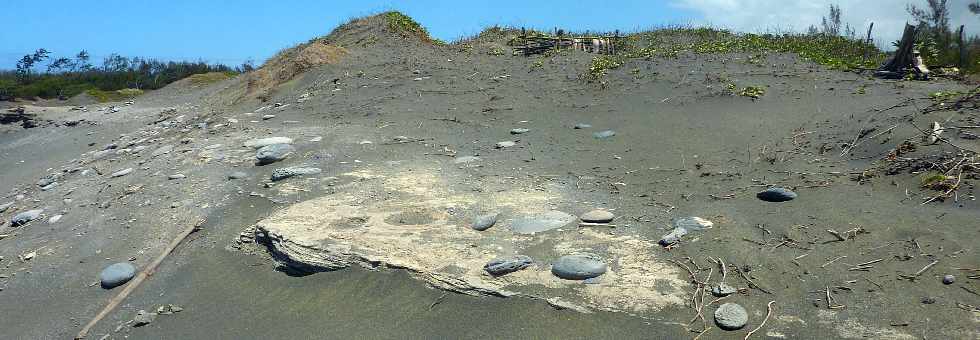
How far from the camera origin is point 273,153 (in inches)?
253

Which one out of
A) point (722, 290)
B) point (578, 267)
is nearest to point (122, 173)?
point (578, 267)

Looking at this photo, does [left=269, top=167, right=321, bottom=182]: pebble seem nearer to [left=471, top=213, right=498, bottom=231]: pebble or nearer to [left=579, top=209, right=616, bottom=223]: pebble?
[left=471, top=213, right=498, bottom=231]: pebble

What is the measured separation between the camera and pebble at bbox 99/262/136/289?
4.49 m

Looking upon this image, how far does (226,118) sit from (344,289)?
6747 mm

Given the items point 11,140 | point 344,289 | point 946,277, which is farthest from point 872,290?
point 11,140

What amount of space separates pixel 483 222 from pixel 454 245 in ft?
1.21

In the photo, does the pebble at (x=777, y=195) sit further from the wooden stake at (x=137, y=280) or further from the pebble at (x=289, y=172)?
the wooden stake at (x=137, y=280)

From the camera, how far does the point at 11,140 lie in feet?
46.3

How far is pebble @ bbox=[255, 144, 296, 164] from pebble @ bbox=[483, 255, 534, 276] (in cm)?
354

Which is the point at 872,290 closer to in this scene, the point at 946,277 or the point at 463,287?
the point at 946,277

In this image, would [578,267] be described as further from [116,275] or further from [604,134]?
[604,134]

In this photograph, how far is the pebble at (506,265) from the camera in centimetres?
362

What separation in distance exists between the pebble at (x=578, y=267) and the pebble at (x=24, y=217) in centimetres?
564

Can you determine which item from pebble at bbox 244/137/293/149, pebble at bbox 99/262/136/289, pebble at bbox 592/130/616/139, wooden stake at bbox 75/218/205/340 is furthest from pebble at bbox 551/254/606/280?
pebble at bbox 244/137/293/149
